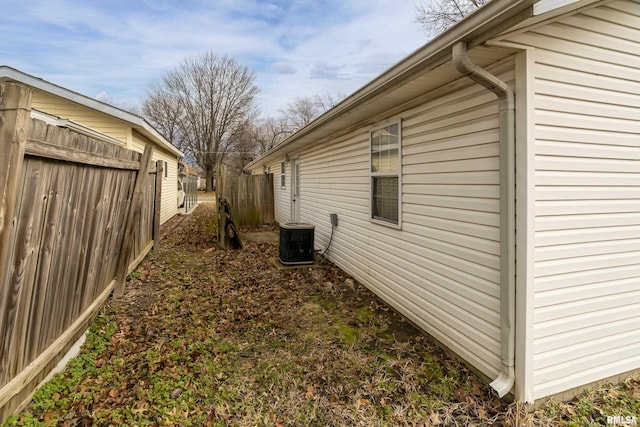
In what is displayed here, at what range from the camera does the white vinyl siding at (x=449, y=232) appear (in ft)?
8.36

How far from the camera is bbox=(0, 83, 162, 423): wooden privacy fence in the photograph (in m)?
1.62

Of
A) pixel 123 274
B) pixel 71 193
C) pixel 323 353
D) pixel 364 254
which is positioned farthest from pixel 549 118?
pixel 123 274

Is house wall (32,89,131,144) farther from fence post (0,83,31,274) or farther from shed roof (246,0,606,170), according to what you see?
fence post (0,83,31,274)

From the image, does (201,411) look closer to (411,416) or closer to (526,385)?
(411,416)

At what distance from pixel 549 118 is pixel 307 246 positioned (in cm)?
457

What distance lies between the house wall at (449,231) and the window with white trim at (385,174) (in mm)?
137

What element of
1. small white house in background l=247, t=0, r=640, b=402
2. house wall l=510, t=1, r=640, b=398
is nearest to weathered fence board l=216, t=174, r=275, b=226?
small white house in background l=247, t=0, r=640, b=402

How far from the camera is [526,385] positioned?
2.25m

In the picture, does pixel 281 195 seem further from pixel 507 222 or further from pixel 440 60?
pixel 507 222

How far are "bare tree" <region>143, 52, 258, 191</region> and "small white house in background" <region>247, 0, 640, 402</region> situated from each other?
32.8m

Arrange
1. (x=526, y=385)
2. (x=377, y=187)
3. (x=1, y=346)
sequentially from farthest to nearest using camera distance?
1. (x=377, y=187)
2. (x=526, y=385)
3. (x=1, y=346)

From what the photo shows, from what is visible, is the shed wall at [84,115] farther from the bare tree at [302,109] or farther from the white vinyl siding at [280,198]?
the bare tree at [302,109]

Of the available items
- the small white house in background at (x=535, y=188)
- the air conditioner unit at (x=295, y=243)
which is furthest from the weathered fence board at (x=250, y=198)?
the small white house in background at (x=535, y=188)

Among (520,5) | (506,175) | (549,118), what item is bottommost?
(506,175)
